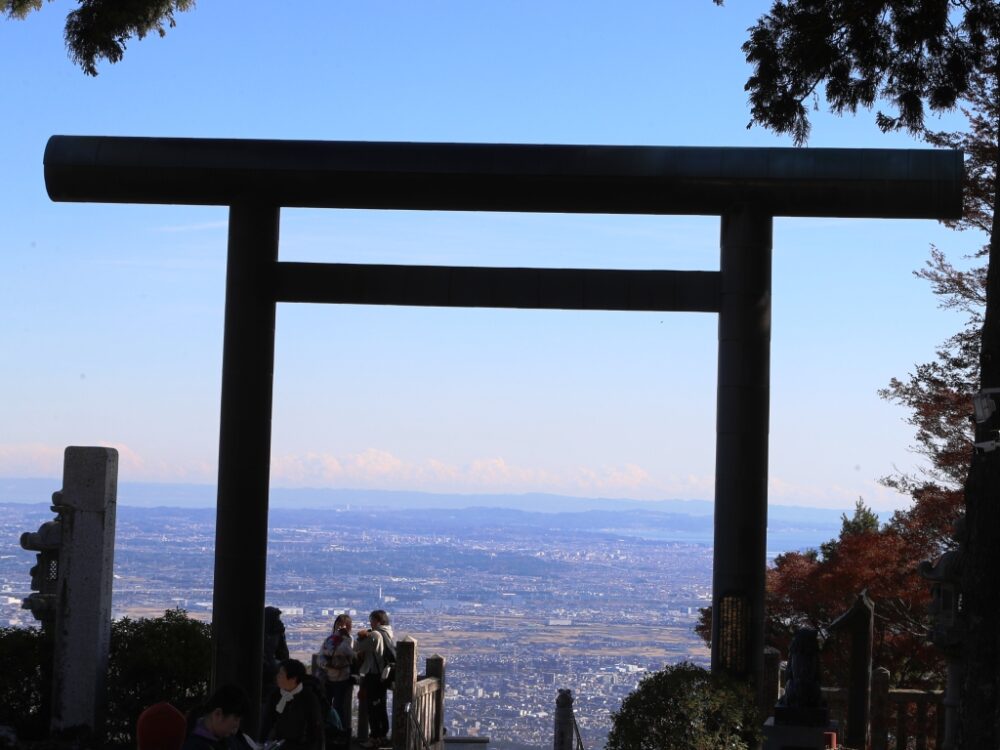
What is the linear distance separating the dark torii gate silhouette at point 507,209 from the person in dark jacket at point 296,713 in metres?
6.19

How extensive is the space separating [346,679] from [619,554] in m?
56.5

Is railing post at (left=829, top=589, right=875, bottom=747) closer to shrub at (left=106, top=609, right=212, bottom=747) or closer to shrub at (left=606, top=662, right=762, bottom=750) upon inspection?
shrub at (left=606, top=662, right=762, bottom=750)

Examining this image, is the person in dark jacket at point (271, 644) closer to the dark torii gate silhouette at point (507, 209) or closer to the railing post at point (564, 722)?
the dark torii gate silhouette at point (507, 209)

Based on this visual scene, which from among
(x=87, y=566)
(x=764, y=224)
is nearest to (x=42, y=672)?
(x=87, y=566)

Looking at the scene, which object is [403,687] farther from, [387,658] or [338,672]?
[387,658]

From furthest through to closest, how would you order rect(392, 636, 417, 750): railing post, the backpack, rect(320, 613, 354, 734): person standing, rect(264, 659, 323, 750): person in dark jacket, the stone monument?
the backpack → rect(392, 636, 417, 750): railing post → rect(320, 613, 354, 734): person standing → the stone monument → rect(264, 659, 323, 750): person in dark jacket

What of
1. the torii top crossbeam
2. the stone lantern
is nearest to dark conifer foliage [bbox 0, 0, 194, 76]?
the torii top crossbeam

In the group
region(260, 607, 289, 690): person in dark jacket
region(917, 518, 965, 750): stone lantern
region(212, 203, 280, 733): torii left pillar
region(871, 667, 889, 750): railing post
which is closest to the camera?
region(917, 518, 965, 750): stone lantern

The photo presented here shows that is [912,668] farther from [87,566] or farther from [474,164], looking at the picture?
[87,566]

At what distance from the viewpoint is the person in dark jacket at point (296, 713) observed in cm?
998

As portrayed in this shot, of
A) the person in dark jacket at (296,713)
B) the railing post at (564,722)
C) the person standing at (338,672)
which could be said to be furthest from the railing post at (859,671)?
the person in dark jacket at (296,713)

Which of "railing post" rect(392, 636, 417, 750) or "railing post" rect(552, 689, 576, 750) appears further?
"railing post" rect(392, 636, 417, 750)

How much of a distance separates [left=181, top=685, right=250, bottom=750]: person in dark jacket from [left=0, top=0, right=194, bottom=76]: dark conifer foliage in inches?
381

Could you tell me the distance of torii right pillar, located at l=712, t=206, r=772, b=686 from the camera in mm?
15930
